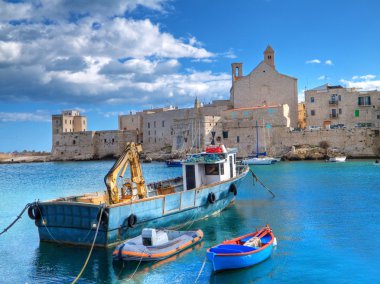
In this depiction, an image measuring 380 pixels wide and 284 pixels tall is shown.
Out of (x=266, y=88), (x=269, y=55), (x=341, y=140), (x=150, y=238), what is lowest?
(x=150, y=238)

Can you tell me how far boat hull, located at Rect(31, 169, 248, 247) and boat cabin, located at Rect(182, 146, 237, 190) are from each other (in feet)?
9.59

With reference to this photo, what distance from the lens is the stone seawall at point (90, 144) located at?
71000 mm

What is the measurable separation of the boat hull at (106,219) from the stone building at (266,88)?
137ft

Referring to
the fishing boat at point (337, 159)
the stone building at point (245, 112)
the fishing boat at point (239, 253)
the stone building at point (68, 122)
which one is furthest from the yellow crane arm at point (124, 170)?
the stone building at point (68, 122)

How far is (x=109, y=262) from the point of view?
1201cm

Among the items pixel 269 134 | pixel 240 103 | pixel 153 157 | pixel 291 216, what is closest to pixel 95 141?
pixel 153 157

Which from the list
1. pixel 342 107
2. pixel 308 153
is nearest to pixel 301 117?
pixel 342 107

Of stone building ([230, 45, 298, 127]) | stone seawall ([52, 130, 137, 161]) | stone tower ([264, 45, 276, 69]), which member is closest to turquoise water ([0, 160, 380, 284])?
stone building ([230, 45, 298, 127])

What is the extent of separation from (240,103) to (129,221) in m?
46.3

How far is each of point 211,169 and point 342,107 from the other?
37.3 m

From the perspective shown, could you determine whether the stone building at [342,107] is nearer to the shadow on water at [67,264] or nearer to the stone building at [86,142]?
the stone building at [86,142]

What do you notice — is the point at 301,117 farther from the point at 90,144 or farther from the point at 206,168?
the point at 206,168

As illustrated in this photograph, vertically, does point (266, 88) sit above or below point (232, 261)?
above

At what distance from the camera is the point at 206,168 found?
62.8 feet
